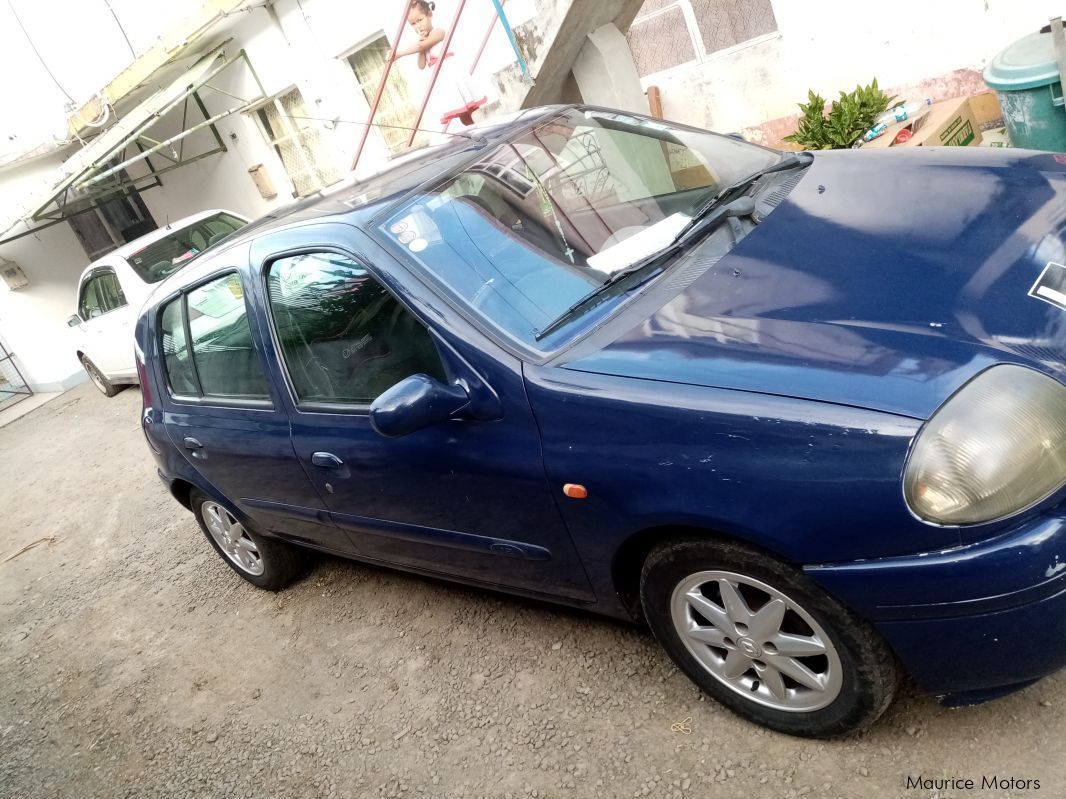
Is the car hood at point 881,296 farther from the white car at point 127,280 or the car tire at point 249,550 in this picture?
the white car at point 127,280

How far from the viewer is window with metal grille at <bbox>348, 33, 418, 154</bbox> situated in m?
10.1

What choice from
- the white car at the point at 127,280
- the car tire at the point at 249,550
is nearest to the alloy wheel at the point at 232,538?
the car tire at the point at 249,550

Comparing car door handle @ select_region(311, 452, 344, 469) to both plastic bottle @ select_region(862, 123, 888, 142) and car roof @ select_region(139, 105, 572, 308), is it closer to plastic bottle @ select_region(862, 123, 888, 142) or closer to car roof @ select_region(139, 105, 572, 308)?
car roof @ select_region(139, 105, 572, 308)

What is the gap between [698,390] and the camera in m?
2.20

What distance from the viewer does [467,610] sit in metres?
3.80

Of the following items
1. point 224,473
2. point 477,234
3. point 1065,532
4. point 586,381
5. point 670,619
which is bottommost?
point 670,619

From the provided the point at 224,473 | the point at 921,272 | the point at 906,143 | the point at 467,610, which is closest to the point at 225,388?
the point at 224,473

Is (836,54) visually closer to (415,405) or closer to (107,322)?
(415,405)

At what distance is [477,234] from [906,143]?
3.98m

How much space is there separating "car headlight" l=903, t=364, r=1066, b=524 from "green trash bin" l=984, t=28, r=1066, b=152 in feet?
10.9

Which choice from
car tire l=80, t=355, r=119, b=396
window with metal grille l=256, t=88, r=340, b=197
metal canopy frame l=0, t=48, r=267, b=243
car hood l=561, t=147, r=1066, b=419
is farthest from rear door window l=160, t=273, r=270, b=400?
window with metal grille l=256, t=88, r=340, b=197

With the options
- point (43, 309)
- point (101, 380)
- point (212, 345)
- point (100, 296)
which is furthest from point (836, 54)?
point (43, 309)

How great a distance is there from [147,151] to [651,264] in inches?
438

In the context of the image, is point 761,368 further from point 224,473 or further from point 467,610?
point 224,473
